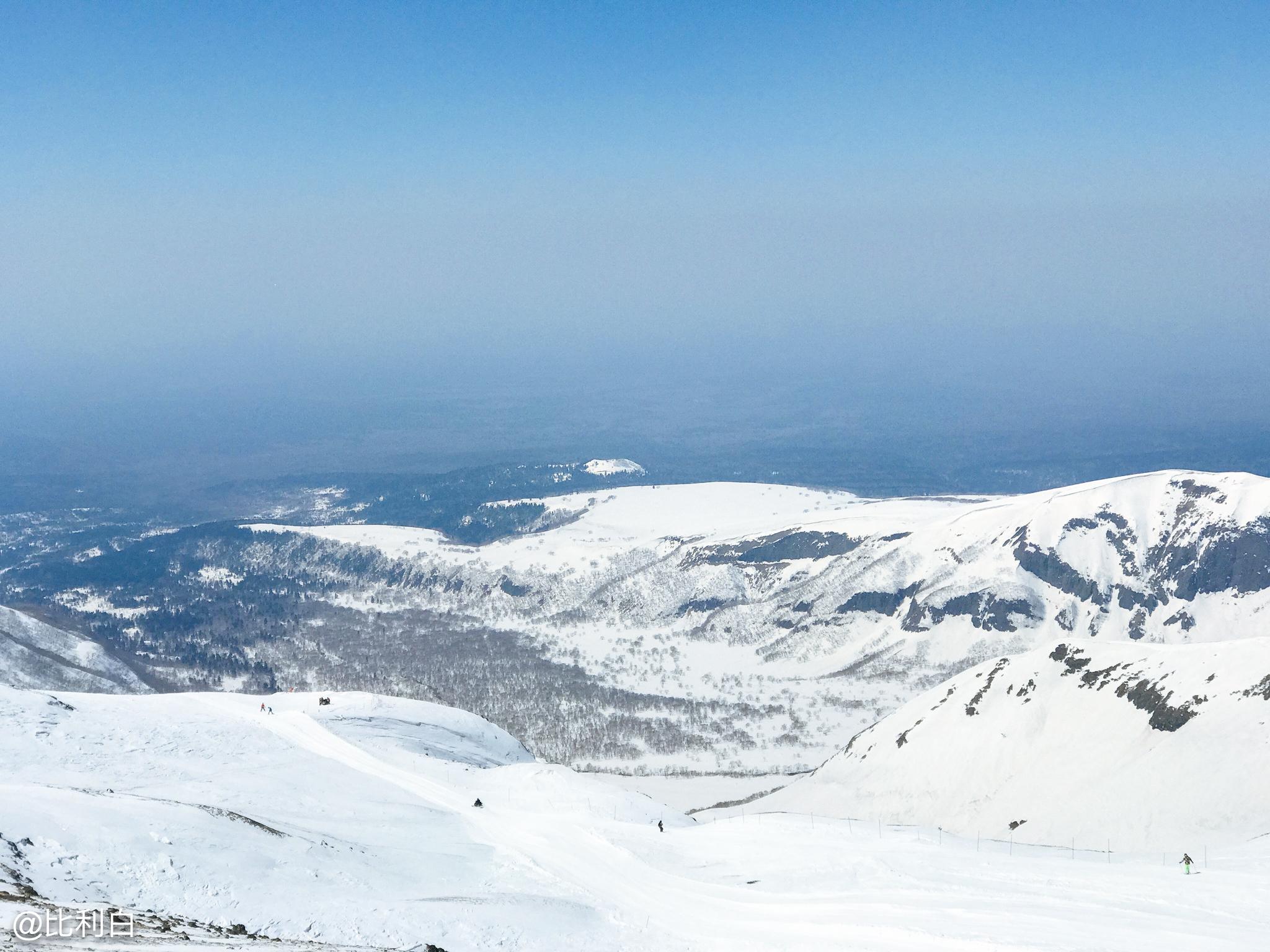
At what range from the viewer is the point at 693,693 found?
17438 centimetres

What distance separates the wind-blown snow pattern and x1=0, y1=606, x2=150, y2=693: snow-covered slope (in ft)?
265

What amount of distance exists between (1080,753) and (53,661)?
464ft

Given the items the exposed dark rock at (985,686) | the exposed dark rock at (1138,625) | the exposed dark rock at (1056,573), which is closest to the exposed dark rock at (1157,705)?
the exposed dark rock at (985,686)

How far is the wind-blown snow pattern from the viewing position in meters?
34.8

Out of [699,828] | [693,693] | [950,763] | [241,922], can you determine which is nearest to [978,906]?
[699,828]

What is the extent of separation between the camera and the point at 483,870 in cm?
4609

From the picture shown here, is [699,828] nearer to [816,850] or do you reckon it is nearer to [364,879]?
[816,850]

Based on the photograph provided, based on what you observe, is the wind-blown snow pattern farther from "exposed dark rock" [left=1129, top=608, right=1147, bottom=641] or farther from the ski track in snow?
"exposed dark rock" [left=1129, top=608, right=1147, bottom=641]

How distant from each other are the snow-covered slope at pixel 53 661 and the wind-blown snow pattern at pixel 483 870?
8065 cm

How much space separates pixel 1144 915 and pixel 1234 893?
20.8 feet

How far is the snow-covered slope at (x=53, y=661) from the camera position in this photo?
444 feet

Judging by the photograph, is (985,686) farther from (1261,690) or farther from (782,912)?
(782,912)

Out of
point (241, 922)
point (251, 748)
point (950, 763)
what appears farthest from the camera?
point (950, 763)

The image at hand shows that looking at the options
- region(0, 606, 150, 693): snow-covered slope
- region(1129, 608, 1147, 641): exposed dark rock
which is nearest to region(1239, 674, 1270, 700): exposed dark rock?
region(1129, 608, 1147, 641): exposed dark rock
